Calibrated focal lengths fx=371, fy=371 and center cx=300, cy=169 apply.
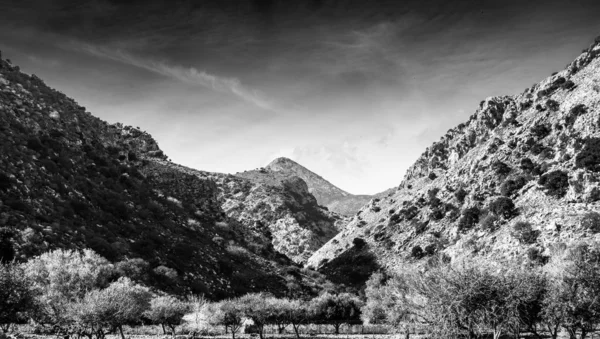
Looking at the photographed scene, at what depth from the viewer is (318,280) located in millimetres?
99438

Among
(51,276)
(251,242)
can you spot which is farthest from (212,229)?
(51,276)

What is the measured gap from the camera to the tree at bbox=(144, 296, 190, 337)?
4865 cm

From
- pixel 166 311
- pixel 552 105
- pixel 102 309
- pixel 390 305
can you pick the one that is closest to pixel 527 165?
pixel 552 105

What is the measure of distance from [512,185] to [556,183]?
10998mm

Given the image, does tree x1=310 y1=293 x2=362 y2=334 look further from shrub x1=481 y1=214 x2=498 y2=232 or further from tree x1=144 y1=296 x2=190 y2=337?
shrub x1=481 y1=214 x2=498 y2=232

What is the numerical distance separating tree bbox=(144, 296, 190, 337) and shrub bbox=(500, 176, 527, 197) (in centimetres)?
6971

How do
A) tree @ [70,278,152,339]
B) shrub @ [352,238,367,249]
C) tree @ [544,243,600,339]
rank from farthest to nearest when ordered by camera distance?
shrub @ [352,238,367,249] → tree @ [70,278,152,339] → tree @ [544,243,600,339]

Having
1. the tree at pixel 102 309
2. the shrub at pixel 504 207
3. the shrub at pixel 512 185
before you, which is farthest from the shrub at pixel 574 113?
the tree at pixel 102 309

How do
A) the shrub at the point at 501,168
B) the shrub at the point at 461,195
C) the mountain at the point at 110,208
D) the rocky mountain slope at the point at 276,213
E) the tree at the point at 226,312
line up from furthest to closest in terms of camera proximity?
1. the rocky mountain slope at the point at 276,213
2. the shrub at the point at 461,195
3. the shrub at the point at 501,168
4. the mountain at the point at 110,208
5. the tree at the point at 226,312

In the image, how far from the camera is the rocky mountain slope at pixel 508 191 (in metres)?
65.9

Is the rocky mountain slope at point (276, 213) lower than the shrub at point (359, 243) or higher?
higher

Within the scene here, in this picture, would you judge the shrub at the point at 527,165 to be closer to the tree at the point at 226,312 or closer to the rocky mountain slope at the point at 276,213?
the tree at the point at 226,312

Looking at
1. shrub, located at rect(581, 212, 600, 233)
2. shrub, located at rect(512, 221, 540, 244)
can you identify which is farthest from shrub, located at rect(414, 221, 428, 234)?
shrub, located at rect(581, 212, 600, 233)

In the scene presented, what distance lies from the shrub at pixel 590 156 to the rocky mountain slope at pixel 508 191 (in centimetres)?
18
